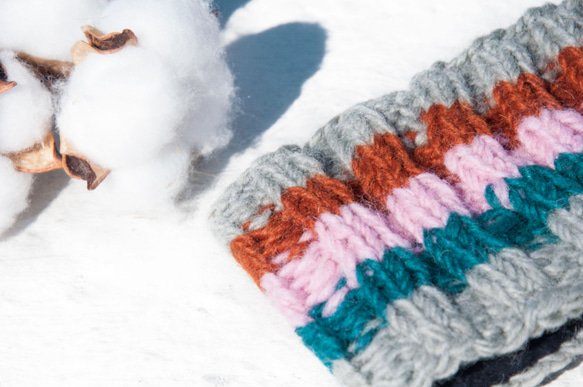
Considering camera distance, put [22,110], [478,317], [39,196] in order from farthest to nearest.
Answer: [39,196] < [22,110] < [478,317]

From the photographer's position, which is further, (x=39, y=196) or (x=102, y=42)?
(x=39, y=196)

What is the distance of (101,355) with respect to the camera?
0.56 metres

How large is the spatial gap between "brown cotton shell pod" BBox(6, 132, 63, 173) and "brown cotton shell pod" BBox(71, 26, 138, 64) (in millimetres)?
106

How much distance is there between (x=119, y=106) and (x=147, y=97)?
0.03 meters

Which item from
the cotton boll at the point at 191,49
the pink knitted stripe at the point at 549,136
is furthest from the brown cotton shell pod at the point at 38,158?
the pink knitted stripe at the point at 549,136

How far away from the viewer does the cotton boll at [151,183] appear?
2.01 ft

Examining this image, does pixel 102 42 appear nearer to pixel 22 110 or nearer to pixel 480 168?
pixel 22 110

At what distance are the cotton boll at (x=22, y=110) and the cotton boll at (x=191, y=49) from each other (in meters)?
0.10

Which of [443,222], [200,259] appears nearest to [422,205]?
[443,222]

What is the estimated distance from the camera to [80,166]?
0.60 meters

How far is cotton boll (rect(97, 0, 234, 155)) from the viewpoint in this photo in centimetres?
59

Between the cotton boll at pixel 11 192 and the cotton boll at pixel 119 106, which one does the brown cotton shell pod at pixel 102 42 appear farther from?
the cotton boll at pixel 11 192

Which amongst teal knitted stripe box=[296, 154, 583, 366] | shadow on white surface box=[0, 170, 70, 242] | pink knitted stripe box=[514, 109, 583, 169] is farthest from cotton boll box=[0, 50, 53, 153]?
pink knitted stripe box=[514, 109, 583, 169]

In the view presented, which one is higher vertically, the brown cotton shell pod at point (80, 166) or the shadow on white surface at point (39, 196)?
the brown cotton shell pod at point (80, 166)
